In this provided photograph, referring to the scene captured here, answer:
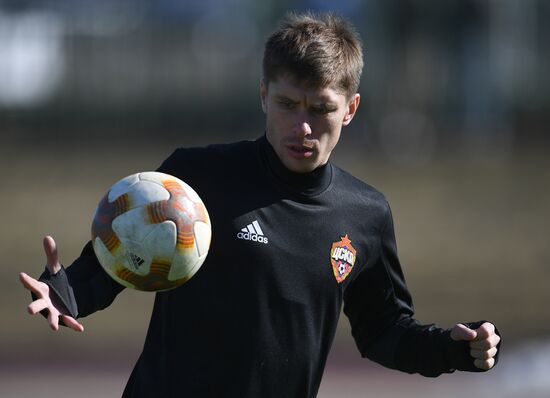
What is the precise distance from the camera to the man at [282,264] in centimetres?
498

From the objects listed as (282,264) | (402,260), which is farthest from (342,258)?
(402,260)

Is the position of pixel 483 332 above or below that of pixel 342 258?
below

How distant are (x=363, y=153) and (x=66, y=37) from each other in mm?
8593

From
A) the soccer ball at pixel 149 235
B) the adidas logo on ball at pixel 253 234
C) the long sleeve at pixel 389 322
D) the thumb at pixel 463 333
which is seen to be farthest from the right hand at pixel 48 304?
the thumb at pixel 463 333

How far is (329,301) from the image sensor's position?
17.2 feet

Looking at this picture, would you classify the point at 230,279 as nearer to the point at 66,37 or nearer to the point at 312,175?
the point at 312,175

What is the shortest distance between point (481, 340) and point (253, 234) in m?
1.09

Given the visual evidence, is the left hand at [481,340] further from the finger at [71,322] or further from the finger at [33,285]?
the finger at [33,285]

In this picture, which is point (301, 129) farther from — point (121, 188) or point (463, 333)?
point (463, 333)


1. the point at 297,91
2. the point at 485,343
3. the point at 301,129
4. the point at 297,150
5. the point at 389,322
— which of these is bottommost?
the point at 389,322

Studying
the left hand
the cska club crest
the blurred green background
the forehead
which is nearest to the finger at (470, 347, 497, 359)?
the left hand

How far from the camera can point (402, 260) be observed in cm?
1922

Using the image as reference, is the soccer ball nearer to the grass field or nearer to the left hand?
the left hand

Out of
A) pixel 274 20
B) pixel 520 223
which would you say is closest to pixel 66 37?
pixel 274 20
